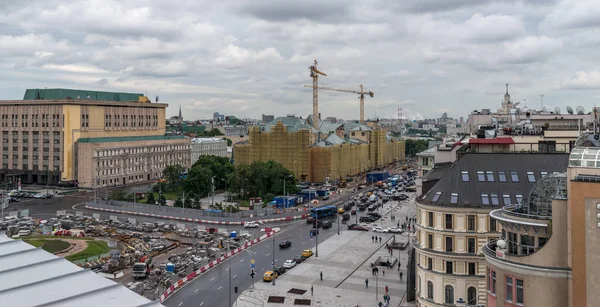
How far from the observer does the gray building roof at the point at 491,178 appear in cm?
4216

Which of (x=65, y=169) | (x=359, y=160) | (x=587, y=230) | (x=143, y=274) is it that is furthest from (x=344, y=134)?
(x=587, y=230)

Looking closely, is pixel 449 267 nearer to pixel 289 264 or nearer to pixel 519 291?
pixel 519 291

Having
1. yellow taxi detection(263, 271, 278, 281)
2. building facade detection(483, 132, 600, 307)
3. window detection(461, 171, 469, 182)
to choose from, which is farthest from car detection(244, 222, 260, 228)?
building facade detection(483, 132, 600, 307)

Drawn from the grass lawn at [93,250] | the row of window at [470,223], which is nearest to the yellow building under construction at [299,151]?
the grass lawn at [93,250]

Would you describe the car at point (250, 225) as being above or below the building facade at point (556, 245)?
below

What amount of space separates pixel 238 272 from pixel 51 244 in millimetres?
28803

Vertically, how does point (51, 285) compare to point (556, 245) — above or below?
above

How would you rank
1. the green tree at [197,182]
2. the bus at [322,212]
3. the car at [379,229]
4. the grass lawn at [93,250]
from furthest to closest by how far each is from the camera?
the green tree at [197,182], the bus at [322,212], the car at [379,229], the grass lawn at [93,250]

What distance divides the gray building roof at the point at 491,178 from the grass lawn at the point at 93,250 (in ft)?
138

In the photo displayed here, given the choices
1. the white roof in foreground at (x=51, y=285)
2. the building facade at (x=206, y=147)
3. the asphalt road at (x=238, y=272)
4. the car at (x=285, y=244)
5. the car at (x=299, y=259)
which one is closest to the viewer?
the white roof in foreground at (x=51, y=285)

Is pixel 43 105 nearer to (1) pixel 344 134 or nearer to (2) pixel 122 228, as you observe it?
(2) pixel 122 228

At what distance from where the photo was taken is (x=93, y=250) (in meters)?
67.0

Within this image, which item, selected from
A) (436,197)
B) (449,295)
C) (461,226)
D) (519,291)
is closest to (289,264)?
(436,197)

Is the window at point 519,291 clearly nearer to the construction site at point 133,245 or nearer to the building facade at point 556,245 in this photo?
the building facade at point 556,245
